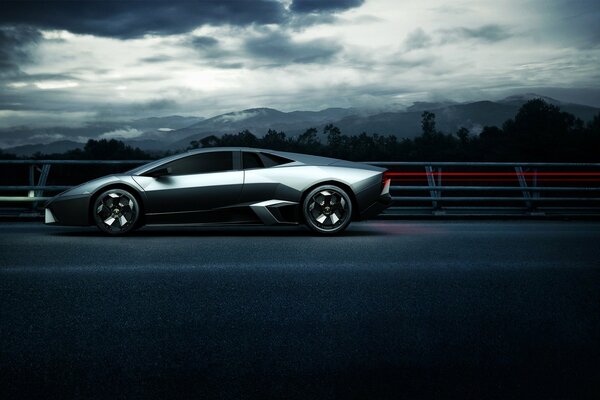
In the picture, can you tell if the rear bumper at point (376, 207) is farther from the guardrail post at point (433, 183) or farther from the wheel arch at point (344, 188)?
the guardrail post at point (433, 183)

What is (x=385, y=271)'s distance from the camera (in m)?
7.82

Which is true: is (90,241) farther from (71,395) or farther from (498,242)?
(71,395)

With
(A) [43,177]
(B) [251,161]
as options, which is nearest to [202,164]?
(B) [251,161]

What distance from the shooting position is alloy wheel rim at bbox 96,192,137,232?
1110cm

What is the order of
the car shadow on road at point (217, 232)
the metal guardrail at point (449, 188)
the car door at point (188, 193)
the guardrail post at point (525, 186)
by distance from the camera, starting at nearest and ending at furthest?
1. the car door at point (188, 193)
2. the car shadow on road at point (217, 232)
3. the metal guardrail at point (449, 188)
4. the guardrail post at point (525, 186)

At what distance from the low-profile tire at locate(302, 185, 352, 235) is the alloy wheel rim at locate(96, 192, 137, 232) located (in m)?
2.64

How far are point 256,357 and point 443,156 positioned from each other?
111 metres

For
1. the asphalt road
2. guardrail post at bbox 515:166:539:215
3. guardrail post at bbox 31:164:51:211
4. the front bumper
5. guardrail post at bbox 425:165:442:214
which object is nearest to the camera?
the asphalt road

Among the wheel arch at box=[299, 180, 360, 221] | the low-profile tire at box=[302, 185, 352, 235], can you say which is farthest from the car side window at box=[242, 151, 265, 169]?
the low-profile tire at box=[302, 185, 352, 235]

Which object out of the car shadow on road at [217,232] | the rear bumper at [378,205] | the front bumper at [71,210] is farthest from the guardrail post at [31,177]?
the rear bumper at [378,205]

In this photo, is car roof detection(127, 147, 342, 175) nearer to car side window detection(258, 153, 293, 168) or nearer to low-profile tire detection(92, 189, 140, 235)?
car side window detection(258, 153, 293, 168)

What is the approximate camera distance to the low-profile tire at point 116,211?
11062 mm

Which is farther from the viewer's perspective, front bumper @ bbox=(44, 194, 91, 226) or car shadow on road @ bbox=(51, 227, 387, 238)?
car shadow on road @ bbox=(51, 227, 387, 238)

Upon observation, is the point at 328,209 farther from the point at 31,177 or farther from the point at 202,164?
the point at 31,177
